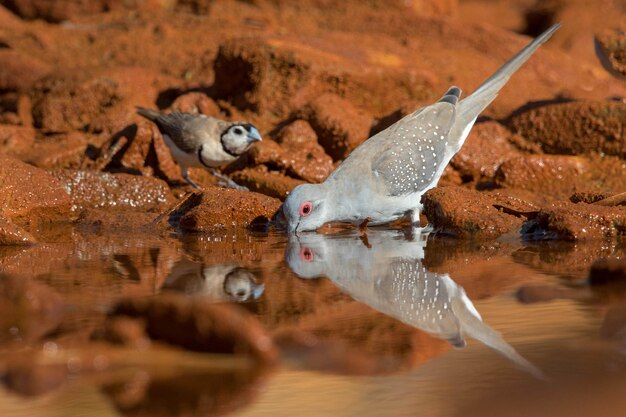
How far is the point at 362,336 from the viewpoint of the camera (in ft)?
12.2

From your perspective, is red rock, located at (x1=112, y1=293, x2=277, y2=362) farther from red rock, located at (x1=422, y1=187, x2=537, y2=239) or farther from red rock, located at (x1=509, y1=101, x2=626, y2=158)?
red rock, located at (x1=509, y1=101, x2=626, y2=158)

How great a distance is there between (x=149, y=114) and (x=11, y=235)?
339cm

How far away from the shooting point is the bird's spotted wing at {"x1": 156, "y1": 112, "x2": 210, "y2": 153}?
913 centimetres

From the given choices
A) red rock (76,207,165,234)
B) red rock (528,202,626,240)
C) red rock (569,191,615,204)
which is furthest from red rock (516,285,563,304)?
red rock (76,207,165,234)

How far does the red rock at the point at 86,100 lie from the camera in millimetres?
10648

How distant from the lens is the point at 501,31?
12492mm

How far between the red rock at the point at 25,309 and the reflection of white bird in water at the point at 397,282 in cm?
144

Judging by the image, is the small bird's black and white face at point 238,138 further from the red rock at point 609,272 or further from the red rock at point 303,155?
the red rock at point 609,272

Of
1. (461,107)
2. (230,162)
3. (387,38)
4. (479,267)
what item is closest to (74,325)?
(479,267)

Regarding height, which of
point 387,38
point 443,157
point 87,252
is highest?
point 387,38

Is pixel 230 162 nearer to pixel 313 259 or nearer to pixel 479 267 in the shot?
pixel 313 259

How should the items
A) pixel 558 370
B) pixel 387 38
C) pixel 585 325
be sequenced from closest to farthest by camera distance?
pixel 558 370
pixel 585 325
pixel 387 38

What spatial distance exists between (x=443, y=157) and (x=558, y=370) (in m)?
4.61

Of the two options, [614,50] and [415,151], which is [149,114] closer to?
[415,151]
